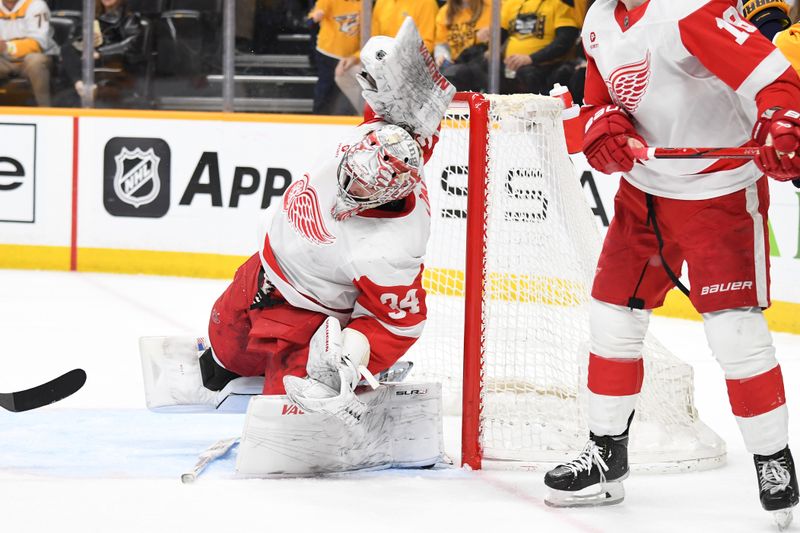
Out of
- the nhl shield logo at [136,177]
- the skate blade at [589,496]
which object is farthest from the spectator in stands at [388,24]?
the skate blade at [589,496]

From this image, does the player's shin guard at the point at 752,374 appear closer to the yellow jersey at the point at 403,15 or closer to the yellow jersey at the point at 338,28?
the yellow jersey at the point at 403,15

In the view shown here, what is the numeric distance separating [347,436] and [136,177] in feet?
12.3

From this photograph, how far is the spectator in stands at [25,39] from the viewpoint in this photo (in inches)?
254

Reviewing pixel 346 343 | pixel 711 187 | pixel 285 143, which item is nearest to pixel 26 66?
pixel 285 143

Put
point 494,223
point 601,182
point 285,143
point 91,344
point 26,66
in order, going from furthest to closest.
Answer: point 26,66 < point 285,143 < point 601,182 < point 91,344 < point 494,223

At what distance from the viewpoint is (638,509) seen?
2.54m

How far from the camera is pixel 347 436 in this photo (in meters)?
2.66

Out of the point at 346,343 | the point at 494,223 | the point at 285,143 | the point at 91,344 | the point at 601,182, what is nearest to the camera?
the point at 346,343

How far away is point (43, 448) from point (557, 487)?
3.93 ft

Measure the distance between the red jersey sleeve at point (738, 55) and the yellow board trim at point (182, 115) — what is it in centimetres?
370

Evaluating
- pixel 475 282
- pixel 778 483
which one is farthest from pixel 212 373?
pixel 778 483

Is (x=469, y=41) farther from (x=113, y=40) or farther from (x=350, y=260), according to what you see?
(x=350, y=260)

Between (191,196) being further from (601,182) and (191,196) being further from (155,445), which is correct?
(155,445)

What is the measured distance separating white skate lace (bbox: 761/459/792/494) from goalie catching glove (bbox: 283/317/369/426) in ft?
2.58
